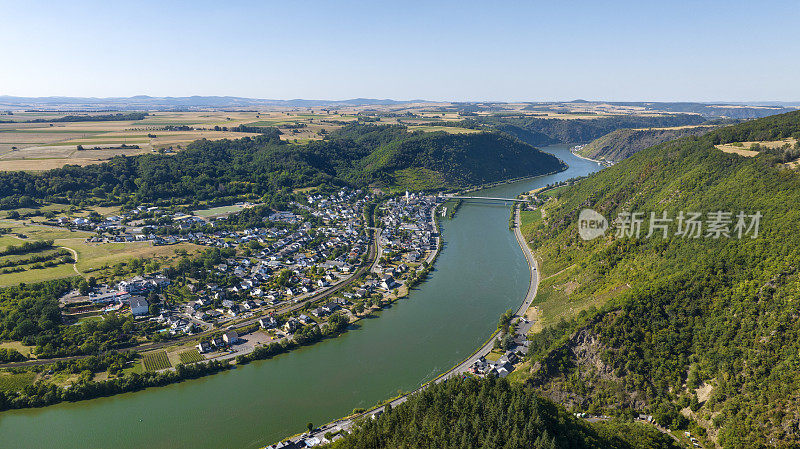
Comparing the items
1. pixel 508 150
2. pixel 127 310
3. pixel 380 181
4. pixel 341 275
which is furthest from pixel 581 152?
pixel 127 310

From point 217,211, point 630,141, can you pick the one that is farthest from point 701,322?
point 630,141

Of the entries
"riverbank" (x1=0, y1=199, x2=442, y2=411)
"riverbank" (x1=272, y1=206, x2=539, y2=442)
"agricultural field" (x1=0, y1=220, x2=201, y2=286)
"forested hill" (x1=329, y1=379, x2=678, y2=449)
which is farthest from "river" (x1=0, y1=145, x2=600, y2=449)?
"agricultural field" (x1=0, y1=220, x2=201, y2=286)

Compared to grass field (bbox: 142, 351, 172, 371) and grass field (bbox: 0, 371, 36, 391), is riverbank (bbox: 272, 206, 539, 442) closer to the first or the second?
grass field (bbox: 142, 351, 172, 371)

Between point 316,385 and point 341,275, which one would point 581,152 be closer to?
point 341,275

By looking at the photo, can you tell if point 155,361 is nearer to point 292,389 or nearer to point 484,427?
point 292,389

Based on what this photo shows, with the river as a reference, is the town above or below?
above

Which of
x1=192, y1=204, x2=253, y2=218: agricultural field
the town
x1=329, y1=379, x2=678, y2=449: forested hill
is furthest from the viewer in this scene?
x1=192, y1=204, x2=253, y2=218: agricultural field
